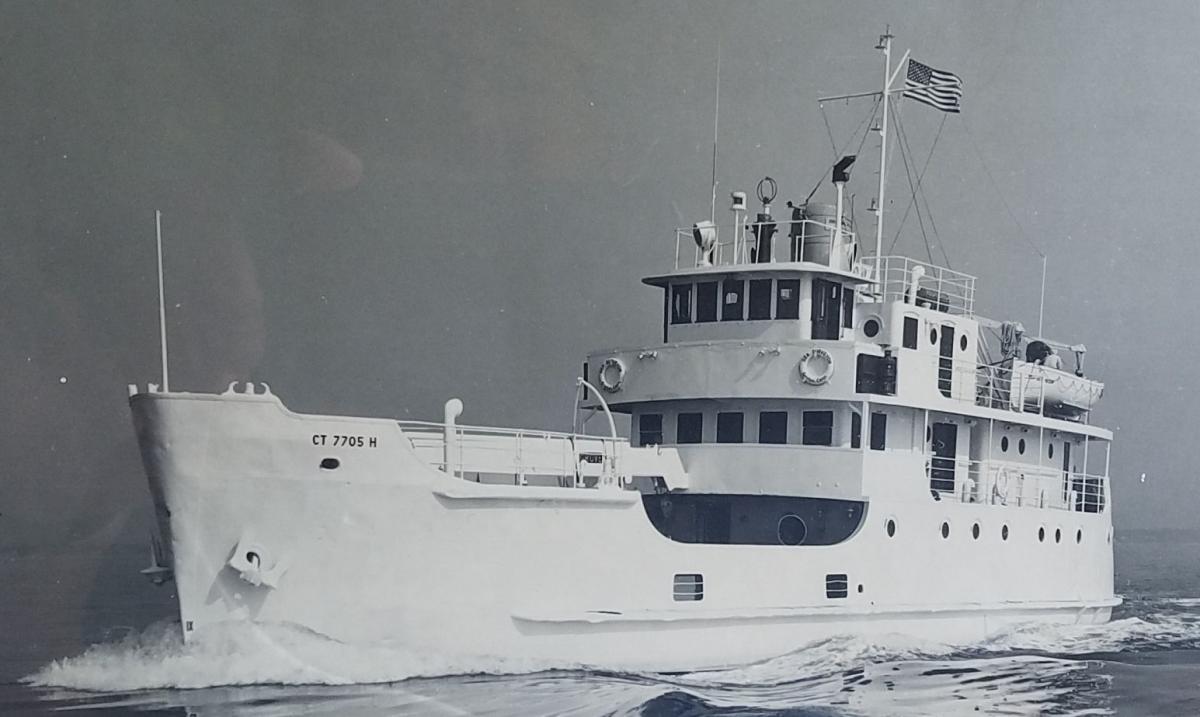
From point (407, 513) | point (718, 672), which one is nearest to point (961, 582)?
point (718, 672)

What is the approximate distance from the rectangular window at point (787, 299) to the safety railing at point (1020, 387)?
2131 millimetres

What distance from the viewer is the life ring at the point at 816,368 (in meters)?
16.6

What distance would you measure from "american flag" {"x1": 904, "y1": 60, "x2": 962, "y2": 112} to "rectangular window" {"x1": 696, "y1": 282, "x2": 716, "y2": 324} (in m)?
4.16

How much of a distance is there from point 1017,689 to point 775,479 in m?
3.74

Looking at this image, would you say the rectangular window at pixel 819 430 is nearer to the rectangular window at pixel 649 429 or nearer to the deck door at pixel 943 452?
the rectangular window at pixel 649 429

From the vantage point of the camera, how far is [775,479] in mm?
16844

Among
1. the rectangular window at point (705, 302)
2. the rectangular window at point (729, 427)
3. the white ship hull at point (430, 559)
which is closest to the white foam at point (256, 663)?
the white ship hull at point (430, 559)

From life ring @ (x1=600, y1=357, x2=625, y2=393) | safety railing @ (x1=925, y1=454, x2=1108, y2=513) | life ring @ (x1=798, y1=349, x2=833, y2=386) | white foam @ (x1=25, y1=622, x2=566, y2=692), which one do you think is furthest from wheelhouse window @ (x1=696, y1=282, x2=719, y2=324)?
white foam @ (x1=25, y1=622, x2=566, y2=692)

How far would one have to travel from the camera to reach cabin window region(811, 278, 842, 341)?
1767 cm

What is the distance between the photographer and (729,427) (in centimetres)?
1756

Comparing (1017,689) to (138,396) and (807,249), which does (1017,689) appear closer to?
(807,249)

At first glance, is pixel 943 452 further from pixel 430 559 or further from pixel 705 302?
pixel 430 559

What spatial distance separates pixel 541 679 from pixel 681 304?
6.13m

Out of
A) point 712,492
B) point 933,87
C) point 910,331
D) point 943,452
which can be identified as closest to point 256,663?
point 712,492
